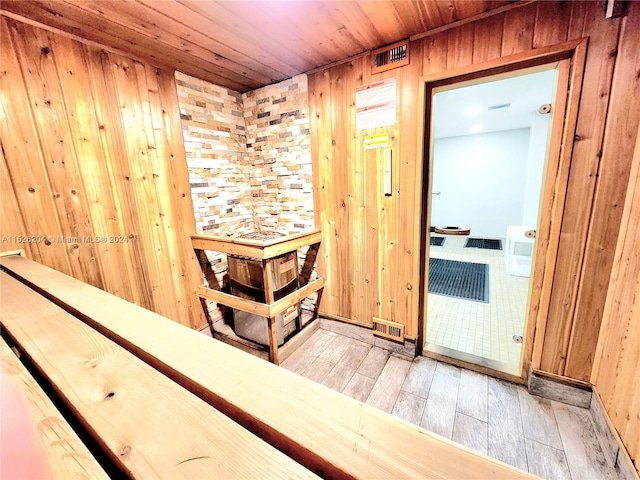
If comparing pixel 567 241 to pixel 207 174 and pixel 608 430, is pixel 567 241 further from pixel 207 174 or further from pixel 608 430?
pixel 207 174

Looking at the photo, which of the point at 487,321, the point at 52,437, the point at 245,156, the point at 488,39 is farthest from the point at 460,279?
the point at 52,437

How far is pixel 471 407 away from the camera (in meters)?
1.62

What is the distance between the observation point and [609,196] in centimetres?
133

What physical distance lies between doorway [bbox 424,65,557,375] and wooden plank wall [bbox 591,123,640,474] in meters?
0.37

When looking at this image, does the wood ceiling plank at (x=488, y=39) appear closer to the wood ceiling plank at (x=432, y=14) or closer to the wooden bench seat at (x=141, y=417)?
the wood ceiling plank at (x=432, y=14)

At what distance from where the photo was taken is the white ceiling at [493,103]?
304 centimetres

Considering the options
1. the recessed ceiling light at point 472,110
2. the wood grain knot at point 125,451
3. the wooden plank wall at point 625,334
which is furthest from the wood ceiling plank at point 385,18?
the recessed ceiling light at point 472,110

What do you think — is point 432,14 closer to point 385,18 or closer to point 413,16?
point 413,16

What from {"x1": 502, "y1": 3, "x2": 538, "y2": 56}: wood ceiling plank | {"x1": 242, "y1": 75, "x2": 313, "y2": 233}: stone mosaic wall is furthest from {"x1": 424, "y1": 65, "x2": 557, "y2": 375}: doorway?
{"x1": 242, "y1": 75, "x2": 313, "y2": 233}: stone mosaic wall

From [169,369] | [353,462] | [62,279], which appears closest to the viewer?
[353,462]

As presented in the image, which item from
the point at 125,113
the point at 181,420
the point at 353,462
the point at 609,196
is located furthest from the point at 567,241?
the point at 125,113

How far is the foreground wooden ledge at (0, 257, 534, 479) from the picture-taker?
15.8 inches

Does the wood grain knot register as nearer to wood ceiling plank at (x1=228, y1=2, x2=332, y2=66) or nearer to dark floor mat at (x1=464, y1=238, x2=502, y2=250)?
wood ceiling plank at (x1=228, y1=2, x2=332, y2=66)

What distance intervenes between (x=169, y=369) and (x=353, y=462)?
1.56ft
